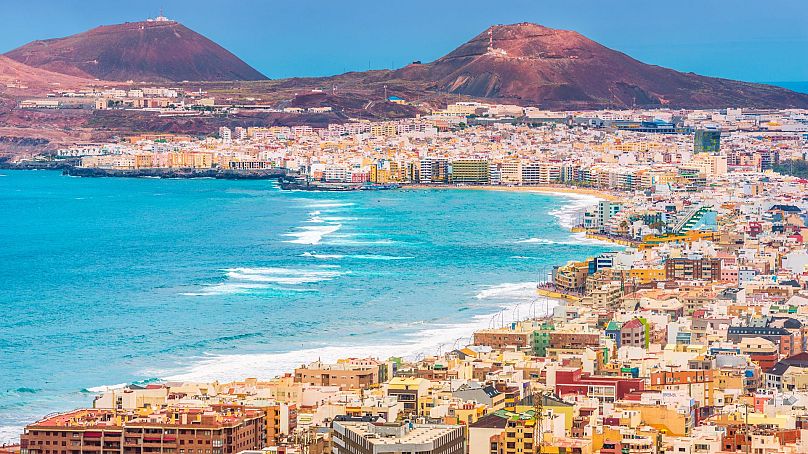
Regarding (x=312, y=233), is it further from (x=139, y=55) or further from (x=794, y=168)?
(x=139, y=55)

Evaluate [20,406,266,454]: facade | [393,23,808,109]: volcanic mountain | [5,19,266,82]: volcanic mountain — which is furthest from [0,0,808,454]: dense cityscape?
[5,19,266,82]: volcanic mountain

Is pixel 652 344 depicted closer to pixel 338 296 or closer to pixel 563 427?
pixel 563 427

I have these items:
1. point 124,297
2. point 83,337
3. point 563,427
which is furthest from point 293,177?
point 563,427

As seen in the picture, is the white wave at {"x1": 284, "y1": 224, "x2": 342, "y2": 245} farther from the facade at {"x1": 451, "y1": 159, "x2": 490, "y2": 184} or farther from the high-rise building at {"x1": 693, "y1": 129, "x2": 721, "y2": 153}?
the high-rise building at {"x1": 693, "y1": 129, "x2": 721, "y2": 153}

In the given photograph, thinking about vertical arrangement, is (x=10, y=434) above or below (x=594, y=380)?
below

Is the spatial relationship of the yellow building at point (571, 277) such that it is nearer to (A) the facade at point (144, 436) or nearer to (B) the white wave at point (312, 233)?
(B) the white wave at point (312, 233)

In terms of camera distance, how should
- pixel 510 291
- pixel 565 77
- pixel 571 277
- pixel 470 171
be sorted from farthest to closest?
1. pixel 565 77
2. pixel 470 171
3. pixel 510 291
4. pixel 571 277

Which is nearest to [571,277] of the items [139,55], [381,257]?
[381,257]

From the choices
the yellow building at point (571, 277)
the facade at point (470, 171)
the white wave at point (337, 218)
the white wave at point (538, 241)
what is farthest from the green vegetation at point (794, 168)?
the yellow building at point (571, 277)
